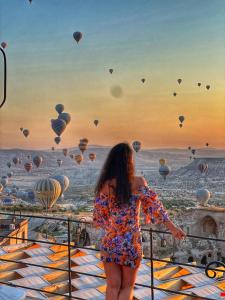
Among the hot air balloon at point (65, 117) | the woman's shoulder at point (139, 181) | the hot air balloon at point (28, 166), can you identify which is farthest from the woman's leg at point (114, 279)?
the hot air balloon at point (28, 166)

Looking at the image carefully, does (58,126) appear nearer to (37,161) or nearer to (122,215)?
(37,161)

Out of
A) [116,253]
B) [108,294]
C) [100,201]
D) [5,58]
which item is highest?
[5,58]

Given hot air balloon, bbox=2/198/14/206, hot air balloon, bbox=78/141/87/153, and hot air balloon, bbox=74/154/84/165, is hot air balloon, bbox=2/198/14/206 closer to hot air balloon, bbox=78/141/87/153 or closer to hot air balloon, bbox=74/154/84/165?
hot air balloon, bbox=74/154/84/165

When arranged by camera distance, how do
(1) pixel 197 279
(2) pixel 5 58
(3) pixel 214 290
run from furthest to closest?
(1) pixel 197 279
(3) pixel 214 290
(2) pixel 5 58

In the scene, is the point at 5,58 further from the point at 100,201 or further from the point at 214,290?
the point at 214,290

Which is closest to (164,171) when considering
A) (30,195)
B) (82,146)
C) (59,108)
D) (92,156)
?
(92,156)

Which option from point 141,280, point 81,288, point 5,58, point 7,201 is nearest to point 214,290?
point 141,280

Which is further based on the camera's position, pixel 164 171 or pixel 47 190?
pixel 164 171
